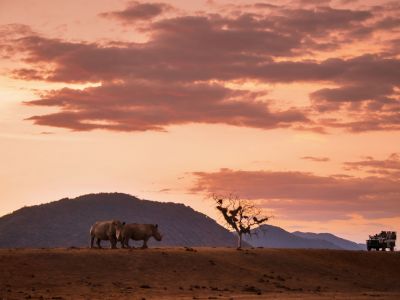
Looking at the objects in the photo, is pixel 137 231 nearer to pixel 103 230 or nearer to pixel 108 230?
pixel 108 230

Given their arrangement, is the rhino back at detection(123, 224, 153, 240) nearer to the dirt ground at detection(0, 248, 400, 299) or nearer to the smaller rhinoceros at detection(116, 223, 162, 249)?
the smaller rhinoceros at detection(116, 223, 162, 249)

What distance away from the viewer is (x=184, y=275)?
2251 inches

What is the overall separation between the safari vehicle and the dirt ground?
1463cm

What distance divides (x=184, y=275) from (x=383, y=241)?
32562 millimetres

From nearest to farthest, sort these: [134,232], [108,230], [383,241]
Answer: [108,230] → [134,232] → [383,241]

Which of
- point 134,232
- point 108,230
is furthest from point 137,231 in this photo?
point 108,230

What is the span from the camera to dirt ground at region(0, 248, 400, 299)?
5156 centimetres

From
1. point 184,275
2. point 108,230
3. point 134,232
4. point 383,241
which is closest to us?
point 184,275

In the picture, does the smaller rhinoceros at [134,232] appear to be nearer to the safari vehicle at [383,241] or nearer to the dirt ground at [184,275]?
the dirt ground at [184,275]

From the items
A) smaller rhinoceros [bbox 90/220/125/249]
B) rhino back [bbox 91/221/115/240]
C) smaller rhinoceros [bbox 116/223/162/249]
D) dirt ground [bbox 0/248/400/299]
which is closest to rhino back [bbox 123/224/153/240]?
smaller rhinoceros [bbox 116/223/162/249]

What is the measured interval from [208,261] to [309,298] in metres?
11.7

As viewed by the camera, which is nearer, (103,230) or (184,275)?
(184,275)

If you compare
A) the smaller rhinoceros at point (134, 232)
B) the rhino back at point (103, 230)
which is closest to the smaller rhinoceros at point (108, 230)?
the rhino back at point (103, 230)

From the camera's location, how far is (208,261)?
61.0 metres
